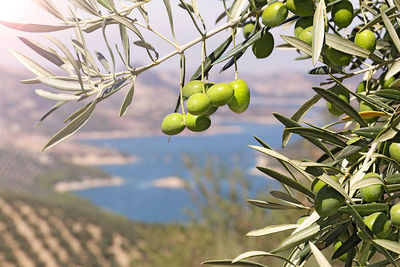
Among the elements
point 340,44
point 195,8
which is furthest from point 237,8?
point 340,44

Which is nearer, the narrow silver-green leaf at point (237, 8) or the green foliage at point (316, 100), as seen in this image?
the green foliage at point (316, 100)

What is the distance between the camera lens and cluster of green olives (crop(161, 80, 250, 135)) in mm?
512

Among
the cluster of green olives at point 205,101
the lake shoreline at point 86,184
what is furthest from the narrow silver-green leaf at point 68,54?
the lake shoreline at point 86,184

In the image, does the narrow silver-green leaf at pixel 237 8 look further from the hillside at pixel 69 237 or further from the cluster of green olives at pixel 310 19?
the hillside at pixel 69 237

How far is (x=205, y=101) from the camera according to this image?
0.51 meters

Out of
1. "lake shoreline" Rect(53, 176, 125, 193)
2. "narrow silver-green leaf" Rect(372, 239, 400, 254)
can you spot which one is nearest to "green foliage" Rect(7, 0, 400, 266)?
"narrow silver-green leaf" Rect(372, 239, 400, 254)

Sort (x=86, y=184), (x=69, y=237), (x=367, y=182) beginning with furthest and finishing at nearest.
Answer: (x=86, y=184) < (x=69, y=237) < (x=367, y=182)

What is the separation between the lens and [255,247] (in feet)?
21.0

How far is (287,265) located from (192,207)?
7292 mm

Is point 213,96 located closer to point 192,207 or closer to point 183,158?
point 183,158

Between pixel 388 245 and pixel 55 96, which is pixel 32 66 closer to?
pixel 55 96

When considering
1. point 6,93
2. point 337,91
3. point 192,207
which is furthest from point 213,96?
point 6,93

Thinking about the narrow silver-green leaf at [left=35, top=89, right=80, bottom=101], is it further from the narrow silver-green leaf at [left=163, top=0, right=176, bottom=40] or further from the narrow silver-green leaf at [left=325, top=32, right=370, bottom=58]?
the narrow silver-green leaf at [left=325, top=32, right=370, bottom=58]

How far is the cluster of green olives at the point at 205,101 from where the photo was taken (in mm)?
512
